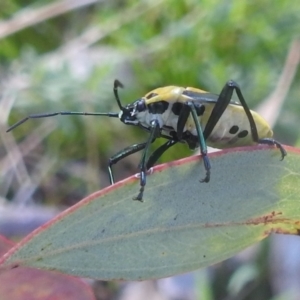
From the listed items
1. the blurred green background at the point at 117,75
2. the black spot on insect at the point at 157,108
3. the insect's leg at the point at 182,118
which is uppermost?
the black spot on insect at the point at 157,108

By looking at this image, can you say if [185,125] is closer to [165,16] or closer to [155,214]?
[155,214]

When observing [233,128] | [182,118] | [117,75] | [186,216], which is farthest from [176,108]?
[117,75]

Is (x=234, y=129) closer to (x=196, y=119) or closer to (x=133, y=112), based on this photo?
(x=196, y=119)

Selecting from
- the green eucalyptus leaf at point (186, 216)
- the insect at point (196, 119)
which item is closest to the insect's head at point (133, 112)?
the insect at point (196, 119)

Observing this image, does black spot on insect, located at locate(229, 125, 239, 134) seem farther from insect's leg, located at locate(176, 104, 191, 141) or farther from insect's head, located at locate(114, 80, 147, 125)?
insect's head, located at locate(114, 80, 147, 125)

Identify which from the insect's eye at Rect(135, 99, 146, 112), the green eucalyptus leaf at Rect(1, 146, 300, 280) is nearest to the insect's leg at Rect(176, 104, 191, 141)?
the insect's eye at Rect(135, 99, 146, 112)

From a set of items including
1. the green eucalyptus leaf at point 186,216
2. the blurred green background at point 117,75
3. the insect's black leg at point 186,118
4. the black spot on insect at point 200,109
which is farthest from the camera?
the blurred green background at point 117,75

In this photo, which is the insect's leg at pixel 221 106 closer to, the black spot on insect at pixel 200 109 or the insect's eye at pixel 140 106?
the black spot on insect at pixel 200 109
